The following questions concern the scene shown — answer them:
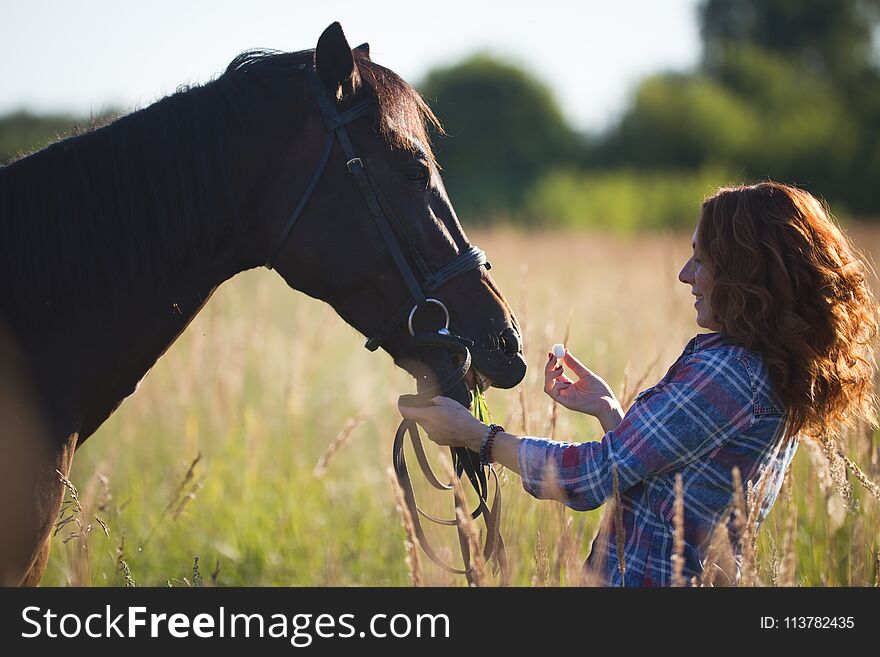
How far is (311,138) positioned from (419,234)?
0.45 metres

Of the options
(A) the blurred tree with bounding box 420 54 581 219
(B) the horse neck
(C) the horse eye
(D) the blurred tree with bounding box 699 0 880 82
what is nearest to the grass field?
(B) the horse neck

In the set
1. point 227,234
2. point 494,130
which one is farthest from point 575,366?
point 494,130

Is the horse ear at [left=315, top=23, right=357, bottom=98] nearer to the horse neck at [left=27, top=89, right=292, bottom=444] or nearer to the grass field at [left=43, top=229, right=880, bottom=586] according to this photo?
the horse neck at [left=27, top=89, right=292, bottom=444]

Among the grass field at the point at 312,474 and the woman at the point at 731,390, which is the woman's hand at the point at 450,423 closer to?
the woman at the point at 731,390

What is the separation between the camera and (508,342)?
223 cm

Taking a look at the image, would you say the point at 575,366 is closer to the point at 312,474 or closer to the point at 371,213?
the point at 371,213

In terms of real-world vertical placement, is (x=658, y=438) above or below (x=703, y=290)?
below

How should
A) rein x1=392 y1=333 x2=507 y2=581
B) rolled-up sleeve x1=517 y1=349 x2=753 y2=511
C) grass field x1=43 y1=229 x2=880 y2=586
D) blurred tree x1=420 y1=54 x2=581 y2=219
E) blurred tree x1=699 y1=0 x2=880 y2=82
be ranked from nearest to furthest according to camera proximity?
1. rolled-up sleeve x1=517 y1=349 x2=753 y2=511
2. rein x1=392 y1=333 x2=507 y2=581
3. grass field x1=43 y1=229 x2=880 y2=586
4. blurred tree x1=699 y1=0 x2=880 y2=82
5. blurred tree x1=420 y1=54 x2=581 y2=219

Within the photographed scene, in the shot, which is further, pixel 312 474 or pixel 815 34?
pixel 815 34

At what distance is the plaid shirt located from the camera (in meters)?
1.79

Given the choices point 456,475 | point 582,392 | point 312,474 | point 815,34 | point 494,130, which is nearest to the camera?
point 456,475

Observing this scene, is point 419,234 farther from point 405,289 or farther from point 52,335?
point 52,335

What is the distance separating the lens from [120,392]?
2.19 m

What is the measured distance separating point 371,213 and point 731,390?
3.77ft
